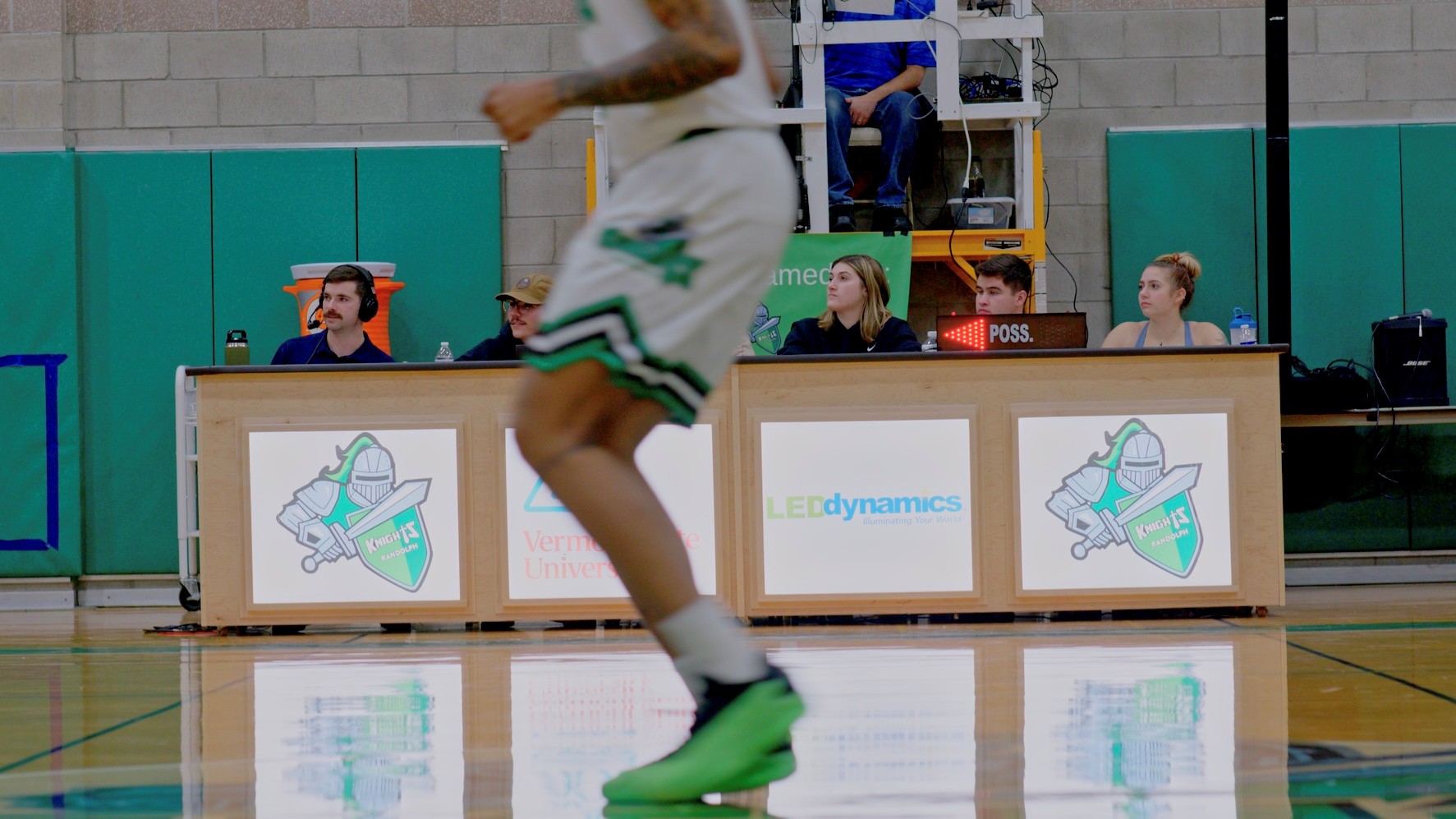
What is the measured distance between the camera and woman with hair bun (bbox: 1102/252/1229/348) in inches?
241

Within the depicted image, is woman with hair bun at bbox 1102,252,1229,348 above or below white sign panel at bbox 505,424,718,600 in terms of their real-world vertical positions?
above

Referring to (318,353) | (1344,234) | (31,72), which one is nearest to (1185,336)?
(1344,234)

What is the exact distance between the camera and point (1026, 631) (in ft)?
15.5

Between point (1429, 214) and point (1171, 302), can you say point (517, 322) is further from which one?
point (1429, 214)

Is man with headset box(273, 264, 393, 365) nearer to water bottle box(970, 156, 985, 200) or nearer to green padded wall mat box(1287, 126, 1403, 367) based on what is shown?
water bottle box(970, 156, 985, 200)

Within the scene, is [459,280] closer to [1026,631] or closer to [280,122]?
[280,122]

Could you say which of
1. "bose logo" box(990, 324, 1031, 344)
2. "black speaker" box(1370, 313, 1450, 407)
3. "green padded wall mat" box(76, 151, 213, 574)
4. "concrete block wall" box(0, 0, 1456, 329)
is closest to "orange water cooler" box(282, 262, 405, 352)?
"green padded wall mat" box(76, 151, 213, 574)

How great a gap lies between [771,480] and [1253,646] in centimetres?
182

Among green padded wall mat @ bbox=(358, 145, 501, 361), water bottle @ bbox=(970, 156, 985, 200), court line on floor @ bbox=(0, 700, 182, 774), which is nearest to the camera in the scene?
court line on floor @ bbox=(0, 700, 182, 774)

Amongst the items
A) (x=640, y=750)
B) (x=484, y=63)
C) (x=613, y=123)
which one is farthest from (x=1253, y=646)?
(x=484, y=63)

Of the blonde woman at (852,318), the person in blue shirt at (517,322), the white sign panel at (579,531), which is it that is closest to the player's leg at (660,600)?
the white sign panel at (579,531)

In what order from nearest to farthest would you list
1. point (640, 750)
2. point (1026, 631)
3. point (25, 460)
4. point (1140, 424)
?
point (640, 750), point (1026, 631), point (1140, 424), point (25, 460)

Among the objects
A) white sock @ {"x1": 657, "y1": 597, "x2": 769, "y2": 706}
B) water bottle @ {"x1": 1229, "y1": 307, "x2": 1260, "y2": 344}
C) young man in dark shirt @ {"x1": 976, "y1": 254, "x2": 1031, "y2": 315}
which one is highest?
young man in dark shirt @ {"x1": 976, "y1": 254, "x2": 1031, "y2": 315}

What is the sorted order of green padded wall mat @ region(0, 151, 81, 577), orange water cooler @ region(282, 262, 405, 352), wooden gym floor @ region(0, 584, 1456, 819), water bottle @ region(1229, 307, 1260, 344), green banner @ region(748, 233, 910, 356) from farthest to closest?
green padded wall mat @ region(0, 151, 81, 577), green banner @ region(748, 233, 910, 356), orange water cooler @ region(282, 262, 405, 352), water bottle @ region(1229, 307, 1260, 344), wooden gym floor @ region(0, 584, 1456, 819)
